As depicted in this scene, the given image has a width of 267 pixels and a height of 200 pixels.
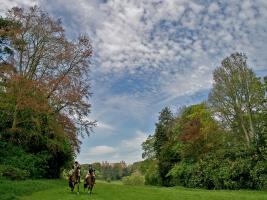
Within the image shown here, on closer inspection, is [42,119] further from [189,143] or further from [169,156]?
[169,156]

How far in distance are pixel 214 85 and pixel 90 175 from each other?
3081cm

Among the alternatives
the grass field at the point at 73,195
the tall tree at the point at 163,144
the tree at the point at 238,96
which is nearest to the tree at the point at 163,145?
the tall tree at the point at 163,144

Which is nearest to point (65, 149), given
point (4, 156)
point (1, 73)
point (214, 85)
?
point (4, 156)

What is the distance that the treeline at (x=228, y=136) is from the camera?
42.7 metres

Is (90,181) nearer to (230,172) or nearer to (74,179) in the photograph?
(74,179)

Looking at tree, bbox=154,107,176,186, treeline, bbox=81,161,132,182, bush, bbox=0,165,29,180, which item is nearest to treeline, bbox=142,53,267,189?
tree, bbox=154,107,176,186

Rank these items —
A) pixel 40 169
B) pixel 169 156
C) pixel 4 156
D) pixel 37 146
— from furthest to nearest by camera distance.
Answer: pixel 169 156, pixel 37 146, pixel 40 169, pixel 4 156

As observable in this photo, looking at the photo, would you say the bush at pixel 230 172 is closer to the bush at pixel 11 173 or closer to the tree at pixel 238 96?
the tree at pixel 238 96

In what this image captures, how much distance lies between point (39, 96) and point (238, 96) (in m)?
26.6

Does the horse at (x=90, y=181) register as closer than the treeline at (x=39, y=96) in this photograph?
Yes

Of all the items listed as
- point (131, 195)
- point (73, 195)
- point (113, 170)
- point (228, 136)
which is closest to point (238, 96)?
point (228, 136)

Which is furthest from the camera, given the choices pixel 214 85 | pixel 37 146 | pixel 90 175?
pixel 214 85

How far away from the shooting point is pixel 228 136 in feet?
175

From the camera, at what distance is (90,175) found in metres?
27.2
